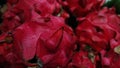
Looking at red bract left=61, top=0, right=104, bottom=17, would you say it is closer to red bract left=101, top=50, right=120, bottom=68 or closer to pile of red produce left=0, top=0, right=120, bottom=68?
pile of red produce left=0, top=0, right=120, bottom=68

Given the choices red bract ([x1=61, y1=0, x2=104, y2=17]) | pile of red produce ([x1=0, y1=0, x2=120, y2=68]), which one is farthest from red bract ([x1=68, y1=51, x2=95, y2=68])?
red bract ([x1=61, y1=0, x2=104, y2=17])

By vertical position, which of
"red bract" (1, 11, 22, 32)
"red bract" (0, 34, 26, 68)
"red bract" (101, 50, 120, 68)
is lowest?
"red bract" (101, 50, 120, 68)

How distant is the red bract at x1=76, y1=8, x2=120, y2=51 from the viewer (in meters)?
0.64

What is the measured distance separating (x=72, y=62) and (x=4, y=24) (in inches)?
7.9

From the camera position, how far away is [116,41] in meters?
0.63

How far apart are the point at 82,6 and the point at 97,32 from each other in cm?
11

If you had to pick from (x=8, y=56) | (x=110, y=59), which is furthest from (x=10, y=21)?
(x=110, y=59)

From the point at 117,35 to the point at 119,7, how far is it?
0.18 m

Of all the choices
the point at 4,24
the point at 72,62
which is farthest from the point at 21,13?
the point at 72,62

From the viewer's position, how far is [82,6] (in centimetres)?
73

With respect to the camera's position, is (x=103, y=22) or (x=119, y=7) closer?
(x=103, y=22)

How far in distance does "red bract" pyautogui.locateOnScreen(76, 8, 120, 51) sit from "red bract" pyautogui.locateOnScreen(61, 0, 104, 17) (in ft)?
0.18

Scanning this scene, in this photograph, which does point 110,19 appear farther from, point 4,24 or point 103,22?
point 4,24

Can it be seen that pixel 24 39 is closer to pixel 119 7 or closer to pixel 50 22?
pixel 50 22
